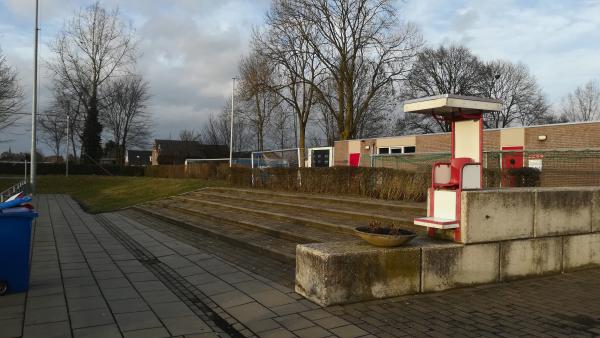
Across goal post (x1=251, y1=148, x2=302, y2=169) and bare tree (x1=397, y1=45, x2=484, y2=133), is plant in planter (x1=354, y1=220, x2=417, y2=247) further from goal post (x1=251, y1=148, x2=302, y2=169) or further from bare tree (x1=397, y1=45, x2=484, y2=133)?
bare tree (x1=397, y1=45, x2=484, y2=133)

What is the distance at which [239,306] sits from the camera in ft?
18.0

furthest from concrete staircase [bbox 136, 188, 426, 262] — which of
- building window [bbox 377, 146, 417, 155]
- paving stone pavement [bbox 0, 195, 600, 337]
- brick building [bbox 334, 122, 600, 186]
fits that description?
building window [bbox 377, 146, 417, 155]

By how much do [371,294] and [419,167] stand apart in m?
8.83

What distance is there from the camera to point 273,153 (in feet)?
78.3

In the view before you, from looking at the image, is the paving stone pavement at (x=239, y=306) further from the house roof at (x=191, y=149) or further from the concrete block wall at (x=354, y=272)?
the house roof at (x=191, y=149)

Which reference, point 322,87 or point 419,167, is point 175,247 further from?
point 322,87

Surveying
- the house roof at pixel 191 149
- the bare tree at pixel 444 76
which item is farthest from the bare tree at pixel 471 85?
the house roof at pixel 191 149

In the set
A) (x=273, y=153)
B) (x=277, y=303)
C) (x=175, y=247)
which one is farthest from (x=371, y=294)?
(x=273, y=153)

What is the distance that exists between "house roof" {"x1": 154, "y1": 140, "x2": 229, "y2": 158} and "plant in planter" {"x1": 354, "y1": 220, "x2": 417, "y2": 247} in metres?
64.4

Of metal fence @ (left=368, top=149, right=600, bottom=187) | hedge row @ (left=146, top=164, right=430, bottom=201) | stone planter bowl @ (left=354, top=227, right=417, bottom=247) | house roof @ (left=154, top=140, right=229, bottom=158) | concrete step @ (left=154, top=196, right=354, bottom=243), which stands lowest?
concrete step @ (left=154, top=196, right=354, bottom=243)

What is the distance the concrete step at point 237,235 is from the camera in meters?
8.29

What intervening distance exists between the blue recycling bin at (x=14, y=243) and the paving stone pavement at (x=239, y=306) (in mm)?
260

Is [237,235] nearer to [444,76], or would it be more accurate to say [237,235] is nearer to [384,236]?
[384,236]

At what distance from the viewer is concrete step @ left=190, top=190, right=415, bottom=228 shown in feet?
30.6
